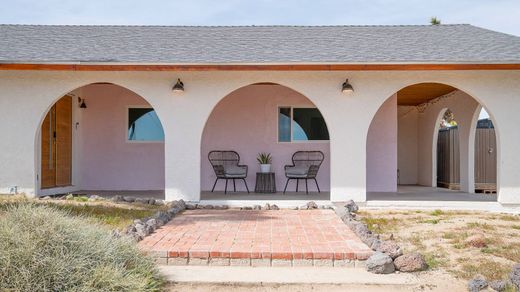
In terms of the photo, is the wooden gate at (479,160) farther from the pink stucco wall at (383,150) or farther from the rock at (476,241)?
the rock at (476,241)

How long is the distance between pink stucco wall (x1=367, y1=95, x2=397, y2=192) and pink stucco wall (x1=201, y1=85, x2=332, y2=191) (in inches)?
39.5

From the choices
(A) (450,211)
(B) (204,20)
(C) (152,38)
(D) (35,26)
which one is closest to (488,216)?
(A) (450,211)

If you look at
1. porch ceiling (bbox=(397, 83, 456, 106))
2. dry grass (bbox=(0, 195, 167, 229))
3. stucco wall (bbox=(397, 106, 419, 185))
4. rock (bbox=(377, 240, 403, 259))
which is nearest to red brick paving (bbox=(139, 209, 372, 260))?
rock (bbox=(377, 240, 403, 259))

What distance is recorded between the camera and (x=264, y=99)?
422 inches

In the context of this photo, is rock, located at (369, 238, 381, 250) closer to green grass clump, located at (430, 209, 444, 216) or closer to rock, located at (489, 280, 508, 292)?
Result: rock, located at (489, 280, 508, 292)

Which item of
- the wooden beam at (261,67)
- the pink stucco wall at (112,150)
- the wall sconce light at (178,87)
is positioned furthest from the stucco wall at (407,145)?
the wall sconce light at (178,87)

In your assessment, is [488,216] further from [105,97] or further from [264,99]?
[105,97]

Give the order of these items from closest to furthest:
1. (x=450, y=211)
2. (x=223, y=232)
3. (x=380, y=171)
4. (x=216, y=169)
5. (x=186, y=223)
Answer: (x=223, y=232), (x=186, y=223), (x=450, y=211), (x=216, y=169), (x=380, y=171)

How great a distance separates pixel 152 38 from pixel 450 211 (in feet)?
22.9

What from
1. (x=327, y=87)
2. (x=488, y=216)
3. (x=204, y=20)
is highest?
(x=204, y=20)

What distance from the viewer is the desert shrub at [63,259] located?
11.1 feet

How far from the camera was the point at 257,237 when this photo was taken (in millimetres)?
5582

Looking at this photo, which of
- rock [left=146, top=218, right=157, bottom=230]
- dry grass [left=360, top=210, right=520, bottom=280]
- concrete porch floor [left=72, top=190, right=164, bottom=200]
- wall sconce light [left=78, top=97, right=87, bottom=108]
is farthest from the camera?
wall sconce light [left=78, top=97, right=87, bottom=108]

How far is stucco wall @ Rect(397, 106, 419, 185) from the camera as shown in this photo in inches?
570
